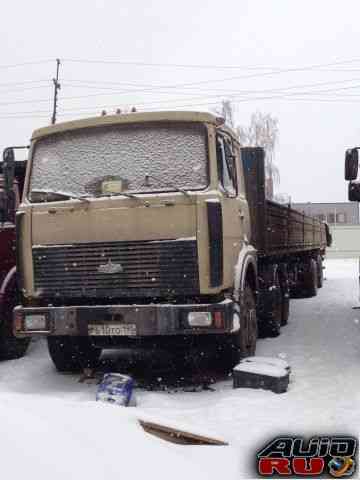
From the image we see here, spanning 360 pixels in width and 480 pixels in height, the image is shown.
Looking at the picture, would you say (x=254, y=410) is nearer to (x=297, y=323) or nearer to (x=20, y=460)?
(x=20, y=460)

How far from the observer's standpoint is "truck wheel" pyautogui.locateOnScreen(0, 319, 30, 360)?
8.04 m

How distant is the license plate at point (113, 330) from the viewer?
20.2 feet

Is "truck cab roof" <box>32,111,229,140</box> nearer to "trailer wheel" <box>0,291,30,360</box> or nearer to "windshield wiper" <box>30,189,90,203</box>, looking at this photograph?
"windshield wiper" <box>30,189,90,203</box>

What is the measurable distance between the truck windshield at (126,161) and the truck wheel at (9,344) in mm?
2248

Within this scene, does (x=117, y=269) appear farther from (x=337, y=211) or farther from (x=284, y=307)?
(x=337, y=211)

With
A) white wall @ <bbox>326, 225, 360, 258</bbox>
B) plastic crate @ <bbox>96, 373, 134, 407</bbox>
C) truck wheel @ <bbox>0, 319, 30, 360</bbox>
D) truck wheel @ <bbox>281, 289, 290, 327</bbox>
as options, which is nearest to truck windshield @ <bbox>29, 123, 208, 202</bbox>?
plastic crate @ <bbox>96, 373, 134, 407</bbox>

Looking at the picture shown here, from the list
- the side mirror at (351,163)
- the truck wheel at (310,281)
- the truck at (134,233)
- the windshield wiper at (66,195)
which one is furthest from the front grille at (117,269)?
the truck wheel at (310,281)

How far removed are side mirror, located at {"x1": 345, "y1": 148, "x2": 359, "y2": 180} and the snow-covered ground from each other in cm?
214

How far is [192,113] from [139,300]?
186 centimetres

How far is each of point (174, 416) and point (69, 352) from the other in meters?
2.34

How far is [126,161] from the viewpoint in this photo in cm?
633

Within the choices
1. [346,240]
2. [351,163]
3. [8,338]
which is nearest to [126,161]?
[351,163]

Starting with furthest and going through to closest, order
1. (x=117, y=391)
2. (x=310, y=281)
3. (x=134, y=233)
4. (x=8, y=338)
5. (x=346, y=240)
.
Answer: (x=346, y=240)
(x=310, y=281)
(x=8, y=338)
(x=134, y=233)
(x=117, y=391)

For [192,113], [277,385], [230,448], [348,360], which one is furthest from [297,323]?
[230,448]
